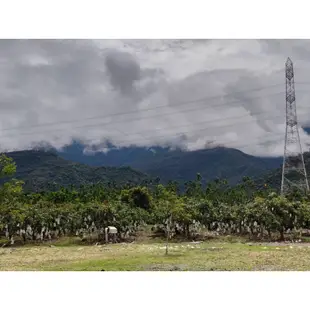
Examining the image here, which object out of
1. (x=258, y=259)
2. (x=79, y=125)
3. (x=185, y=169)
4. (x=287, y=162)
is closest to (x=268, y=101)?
(x=287, y=162)

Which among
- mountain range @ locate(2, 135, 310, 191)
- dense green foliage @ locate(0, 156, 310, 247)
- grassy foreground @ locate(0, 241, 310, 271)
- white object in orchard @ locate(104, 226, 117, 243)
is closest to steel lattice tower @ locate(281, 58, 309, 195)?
mountain range @ locate(2, 135, 310, 191)

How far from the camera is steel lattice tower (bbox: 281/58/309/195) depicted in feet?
44.6

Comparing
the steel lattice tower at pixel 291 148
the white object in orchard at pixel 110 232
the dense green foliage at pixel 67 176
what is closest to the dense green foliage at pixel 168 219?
the white object in orchard at pixel 110 232

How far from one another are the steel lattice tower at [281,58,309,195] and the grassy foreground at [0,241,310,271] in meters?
3.47

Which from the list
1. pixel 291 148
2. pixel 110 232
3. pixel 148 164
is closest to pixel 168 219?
pixel 110 232

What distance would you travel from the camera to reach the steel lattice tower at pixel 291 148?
44.6 ft

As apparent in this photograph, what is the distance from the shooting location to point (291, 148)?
15719 millimetres

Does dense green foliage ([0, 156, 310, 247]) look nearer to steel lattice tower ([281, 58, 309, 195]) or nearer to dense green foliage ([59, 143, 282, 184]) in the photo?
steel lattice tower ([281, 58, 309, 195])

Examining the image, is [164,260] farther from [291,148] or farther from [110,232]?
[110,232]

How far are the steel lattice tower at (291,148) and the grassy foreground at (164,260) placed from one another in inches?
137

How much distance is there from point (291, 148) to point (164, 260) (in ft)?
21.6

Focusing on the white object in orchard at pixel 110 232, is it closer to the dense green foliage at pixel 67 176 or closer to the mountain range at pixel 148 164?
the mountain range at pixel 148 164
